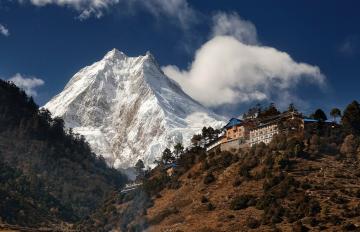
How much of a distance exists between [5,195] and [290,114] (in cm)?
7239

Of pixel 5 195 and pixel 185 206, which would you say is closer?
pixel 185 206

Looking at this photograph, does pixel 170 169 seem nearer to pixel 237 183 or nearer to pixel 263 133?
pixel 263 133

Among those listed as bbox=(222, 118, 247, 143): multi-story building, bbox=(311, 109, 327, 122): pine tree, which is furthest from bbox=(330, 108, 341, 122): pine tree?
bbox=(222, 118, 247, 143): multi-story building

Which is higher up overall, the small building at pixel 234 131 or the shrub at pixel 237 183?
the small building at pixel 234 131

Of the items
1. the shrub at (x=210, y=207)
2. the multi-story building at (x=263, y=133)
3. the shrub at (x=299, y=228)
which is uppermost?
the multi-story building at (x=263, y=133)

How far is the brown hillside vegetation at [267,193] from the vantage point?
4190 inches

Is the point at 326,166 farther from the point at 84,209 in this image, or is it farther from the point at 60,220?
the point at 84,209

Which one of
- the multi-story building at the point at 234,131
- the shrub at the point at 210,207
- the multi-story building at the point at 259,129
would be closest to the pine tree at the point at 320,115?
the multi-story building at the point at 259,129

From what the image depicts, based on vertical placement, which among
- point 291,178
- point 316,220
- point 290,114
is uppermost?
point 290,114

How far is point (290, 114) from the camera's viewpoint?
479ft

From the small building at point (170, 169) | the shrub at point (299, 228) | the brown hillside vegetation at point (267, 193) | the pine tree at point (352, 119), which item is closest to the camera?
the shrub at point (299, 228)

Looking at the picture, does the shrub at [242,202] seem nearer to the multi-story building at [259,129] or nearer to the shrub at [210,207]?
the shrub at [210,207]

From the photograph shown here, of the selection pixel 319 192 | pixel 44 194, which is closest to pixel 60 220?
pixel 44 194

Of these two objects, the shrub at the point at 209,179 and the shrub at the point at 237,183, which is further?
the shrub at the point at 209,179
